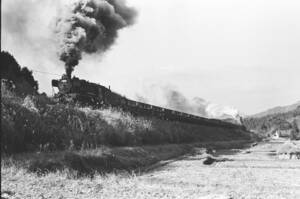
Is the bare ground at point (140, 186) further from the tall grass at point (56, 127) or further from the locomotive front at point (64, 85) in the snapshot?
the locomotive front at point (64, 85)

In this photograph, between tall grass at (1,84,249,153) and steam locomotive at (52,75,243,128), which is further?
steam locomotive at (52,75,243,128)

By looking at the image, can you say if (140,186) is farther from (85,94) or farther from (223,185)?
(85,94)

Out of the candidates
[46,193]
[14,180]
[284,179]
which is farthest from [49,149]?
[284,179]

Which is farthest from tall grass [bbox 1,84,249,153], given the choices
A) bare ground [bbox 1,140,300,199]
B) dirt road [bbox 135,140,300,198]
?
dirt road [bbox 135,140,300,198]

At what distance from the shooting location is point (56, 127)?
1145 cm

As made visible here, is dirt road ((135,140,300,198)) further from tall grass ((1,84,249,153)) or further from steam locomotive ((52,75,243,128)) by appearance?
steam locomotive ((52,75,243,128))

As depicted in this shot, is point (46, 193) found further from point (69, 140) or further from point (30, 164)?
point (69, 140)

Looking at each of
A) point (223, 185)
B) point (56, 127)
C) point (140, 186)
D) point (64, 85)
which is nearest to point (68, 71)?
point (64, 85)

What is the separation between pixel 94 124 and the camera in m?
13.9

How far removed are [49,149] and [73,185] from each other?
11.8 ft

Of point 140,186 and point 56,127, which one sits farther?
point 56,127

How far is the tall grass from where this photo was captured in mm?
9570

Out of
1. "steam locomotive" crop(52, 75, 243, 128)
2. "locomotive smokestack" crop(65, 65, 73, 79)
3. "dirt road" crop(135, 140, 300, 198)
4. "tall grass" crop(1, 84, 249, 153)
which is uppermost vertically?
"locomotive smokestack" crop(65, 65, 73, 79)

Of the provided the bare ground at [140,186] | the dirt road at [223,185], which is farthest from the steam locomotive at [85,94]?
the bare ground at [140,186]
